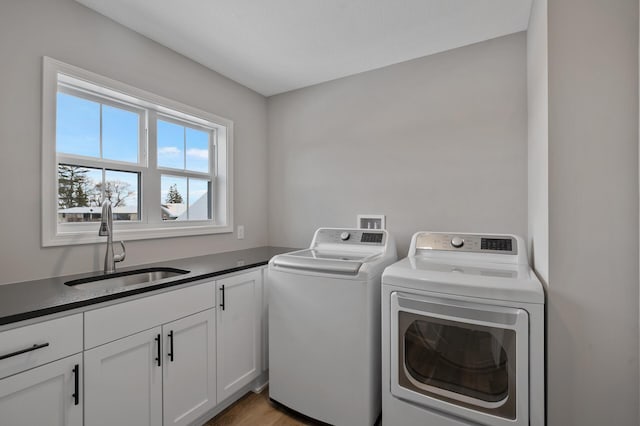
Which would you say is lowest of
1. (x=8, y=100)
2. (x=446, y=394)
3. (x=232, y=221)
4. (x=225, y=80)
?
(x=446, y=394)

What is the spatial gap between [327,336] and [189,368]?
0.76 meters

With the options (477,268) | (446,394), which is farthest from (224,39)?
(446,394)

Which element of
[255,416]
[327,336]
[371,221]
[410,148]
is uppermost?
[410,148]

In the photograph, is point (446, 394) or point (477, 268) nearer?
point (446, 394)

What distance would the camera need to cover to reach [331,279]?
65.1 inches

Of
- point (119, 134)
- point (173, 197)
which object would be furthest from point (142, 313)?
point (119, 134)

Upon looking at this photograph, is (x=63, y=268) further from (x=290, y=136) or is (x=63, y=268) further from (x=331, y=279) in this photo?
(x=290, y=136)

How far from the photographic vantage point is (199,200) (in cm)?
250

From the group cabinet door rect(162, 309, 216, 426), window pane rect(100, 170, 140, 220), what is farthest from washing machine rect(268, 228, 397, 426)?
window pane rect(100, 170, 140, 220)

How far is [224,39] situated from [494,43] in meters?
1.80

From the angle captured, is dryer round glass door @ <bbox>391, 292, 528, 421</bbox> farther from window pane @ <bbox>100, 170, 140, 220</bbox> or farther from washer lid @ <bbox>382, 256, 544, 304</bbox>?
window pane @ <bbox>100, 170, 140, 220</bbox>

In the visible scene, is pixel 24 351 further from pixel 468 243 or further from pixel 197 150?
pixel 468 243

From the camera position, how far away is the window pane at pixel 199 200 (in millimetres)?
2428

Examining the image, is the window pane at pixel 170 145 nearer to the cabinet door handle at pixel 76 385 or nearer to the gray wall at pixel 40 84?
the gray wall at pixel 40 84
